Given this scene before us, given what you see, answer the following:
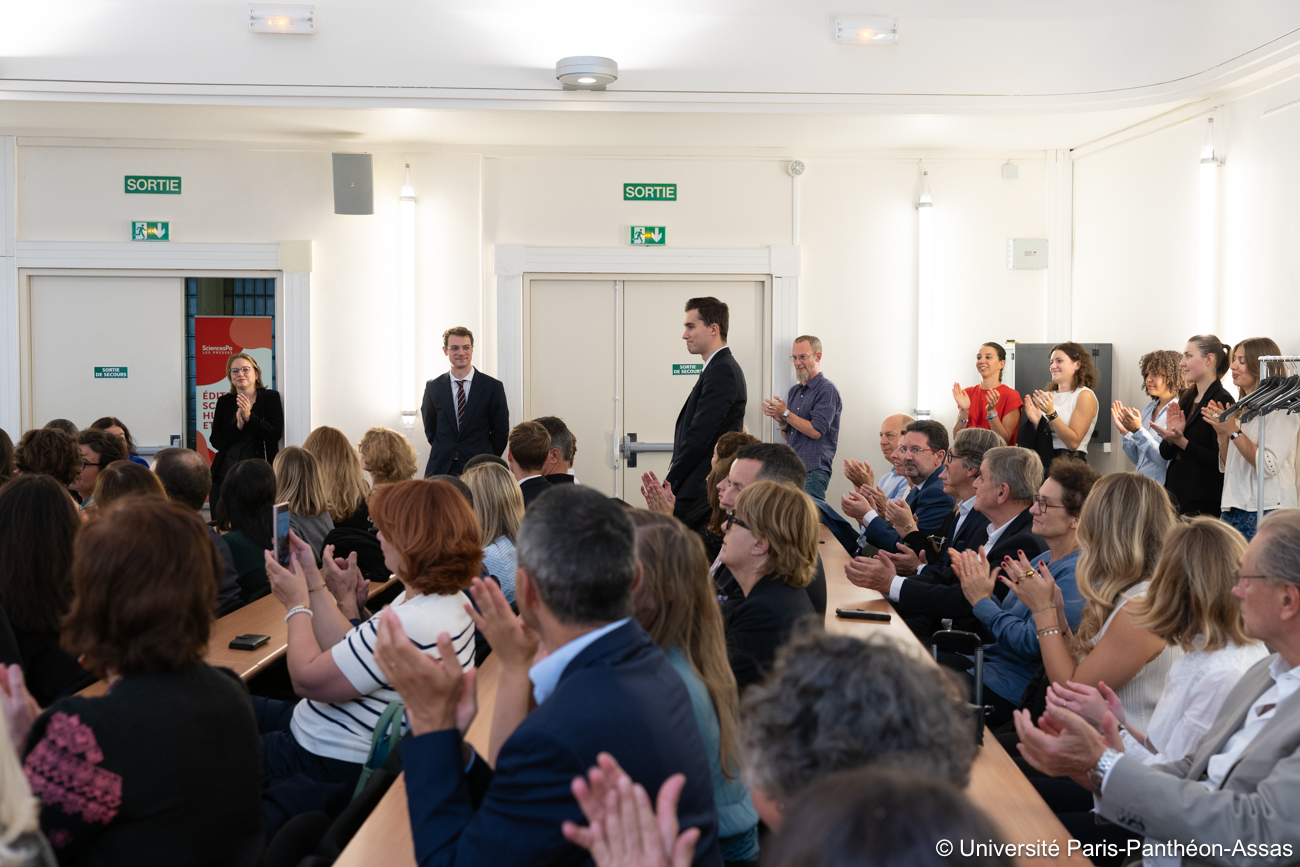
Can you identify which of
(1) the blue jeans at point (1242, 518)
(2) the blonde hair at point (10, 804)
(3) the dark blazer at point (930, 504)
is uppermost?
(2) the blonde hair at point (10, 804)

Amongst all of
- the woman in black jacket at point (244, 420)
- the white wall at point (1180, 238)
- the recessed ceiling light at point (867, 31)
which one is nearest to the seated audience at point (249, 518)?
the woman in black jacket at point (244, 420)

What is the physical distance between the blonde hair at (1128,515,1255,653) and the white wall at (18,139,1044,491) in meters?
5.72

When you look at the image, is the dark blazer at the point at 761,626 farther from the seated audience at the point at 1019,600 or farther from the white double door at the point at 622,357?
the white double door at the point at 622,357

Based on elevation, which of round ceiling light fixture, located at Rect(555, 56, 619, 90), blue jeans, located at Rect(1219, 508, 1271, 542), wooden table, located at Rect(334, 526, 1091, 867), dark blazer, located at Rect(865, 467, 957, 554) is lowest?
wooden table, located at Rect(334, 526, 1091, 867)

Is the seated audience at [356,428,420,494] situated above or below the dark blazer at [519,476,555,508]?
above

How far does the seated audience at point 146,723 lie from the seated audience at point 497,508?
77.7 inches

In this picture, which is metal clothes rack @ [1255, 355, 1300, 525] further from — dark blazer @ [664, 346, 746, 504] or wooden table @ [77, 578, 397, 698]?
wooden table @ [77, 578, 397, 698]

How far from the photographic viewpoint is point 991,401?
758 cm

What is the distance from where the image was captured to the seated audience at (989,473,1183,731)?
8.63 feet

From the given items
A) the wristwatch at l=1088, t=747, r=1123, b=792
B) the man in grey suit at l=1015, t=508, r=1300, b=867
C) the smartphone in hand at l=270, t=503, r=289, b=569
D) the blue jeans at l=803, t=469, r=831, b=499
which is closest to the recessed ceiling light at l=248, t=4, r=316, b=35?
the blue jeans at l=803, t=469, r=831, b=499

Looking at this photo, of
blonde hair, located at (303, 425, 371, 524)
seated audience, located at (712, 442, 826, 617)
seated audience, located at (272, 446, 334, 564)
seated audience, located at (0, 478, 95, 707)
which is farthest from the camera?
blonde hair, located at (303, 425, 371, 524)

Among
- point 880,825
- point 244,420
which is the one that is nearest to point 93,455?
point 244,420

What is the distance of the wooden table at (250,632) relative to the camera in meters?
3.05

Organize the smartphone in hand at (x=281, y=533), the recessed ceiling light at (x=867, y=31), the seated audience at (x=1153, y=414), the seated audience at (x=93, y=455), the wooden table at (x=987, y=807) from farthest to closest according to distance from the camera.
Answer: the recessed ceiling light at (x=867, y=31) < the seated audience at (x=1153, y=414) < the seated audience at (x=93, y=455) < the smartphone in hand at (x=281, y=533) < the wooden table at (x=987, y=807)
